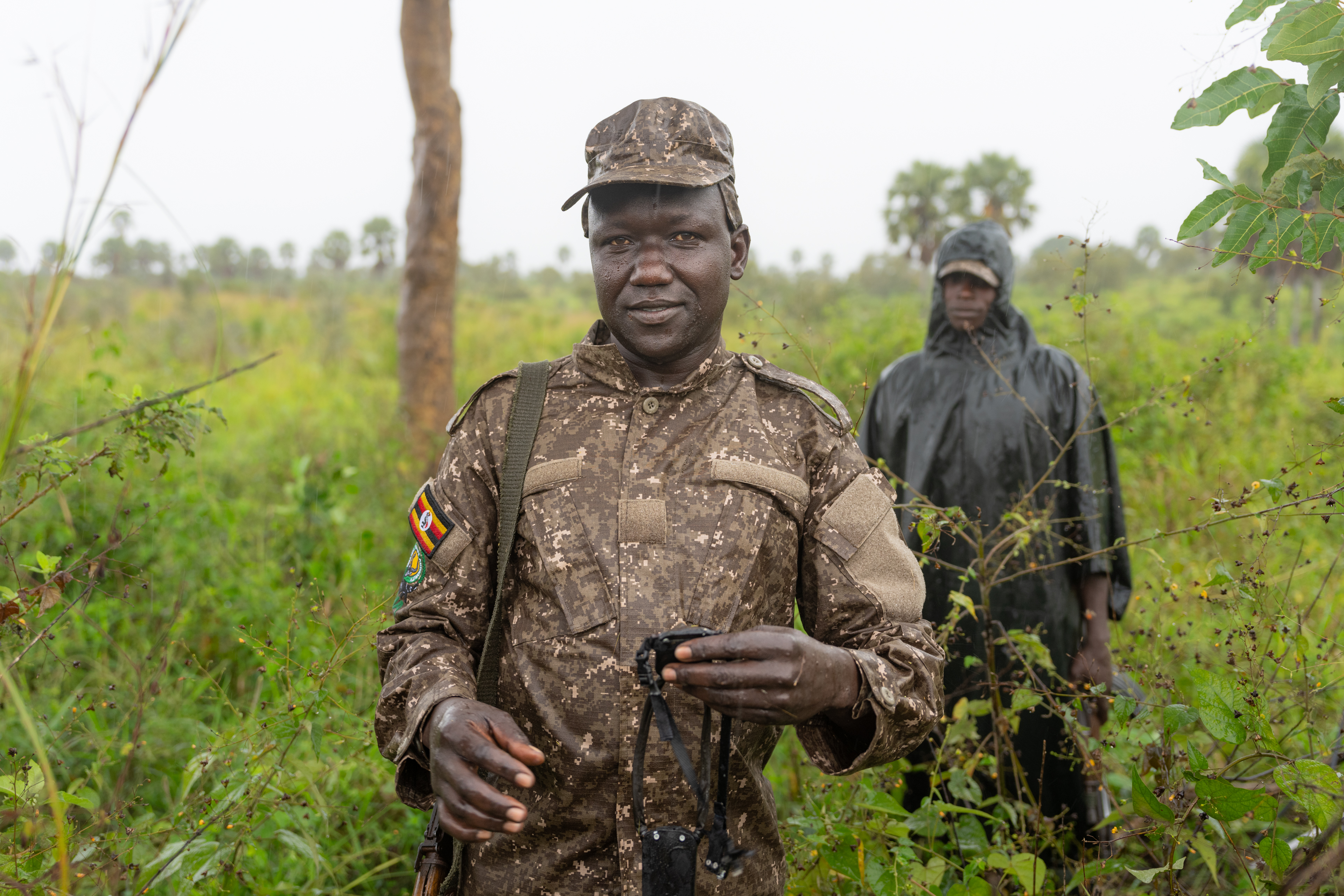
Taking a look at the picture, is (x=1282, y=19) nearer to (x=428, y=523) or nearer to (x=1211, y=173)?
(x=1211, y=173)

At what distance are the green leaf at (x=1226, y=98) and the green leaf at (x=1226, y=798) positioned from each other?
1203 millimetres

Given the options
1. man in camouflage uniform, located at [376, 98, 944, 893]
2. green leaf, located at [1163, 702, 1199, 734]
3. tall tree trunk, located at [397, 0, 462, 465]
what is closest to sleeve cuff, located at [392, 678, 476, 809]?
man in camouflage uniform, located at [376, 98, 944, 893]

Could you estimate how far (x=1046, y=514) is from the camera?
2.55m

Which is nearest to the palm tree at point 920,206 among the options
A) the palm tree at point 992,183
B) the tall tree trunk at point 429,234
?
the palm tree at point 992,183

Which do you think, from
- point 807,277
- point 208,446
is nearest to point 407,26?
point 208,446

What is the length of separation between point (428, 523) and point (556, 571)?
10.2 inches

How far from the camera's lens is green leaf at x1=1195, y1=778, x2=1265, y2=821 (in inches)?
62.1

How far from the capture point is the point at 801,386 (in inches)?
64.4

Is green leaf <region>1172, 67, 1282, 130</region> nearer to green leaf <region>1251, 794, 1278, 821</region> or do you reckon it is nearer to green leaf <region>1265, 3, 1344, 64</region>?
green leaf <region>1265, 3, 1344, 64</region>

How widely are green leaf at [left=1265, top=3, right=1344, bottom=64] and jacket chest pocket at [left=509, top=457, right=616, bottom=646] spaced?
1.40m

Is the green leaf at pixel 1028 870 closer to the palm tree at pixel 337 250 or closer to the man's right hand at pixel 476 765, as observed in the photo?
the man's right hand at pixel 476 765

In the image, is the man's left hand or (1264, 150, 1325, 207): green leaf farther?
(1264, 150, 1325, 207): green leaf

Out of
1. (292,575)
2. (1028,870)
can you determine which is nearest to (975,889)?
(1028,870)

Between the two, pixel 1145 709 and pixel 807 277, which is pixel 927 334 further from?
pixel 807 277
